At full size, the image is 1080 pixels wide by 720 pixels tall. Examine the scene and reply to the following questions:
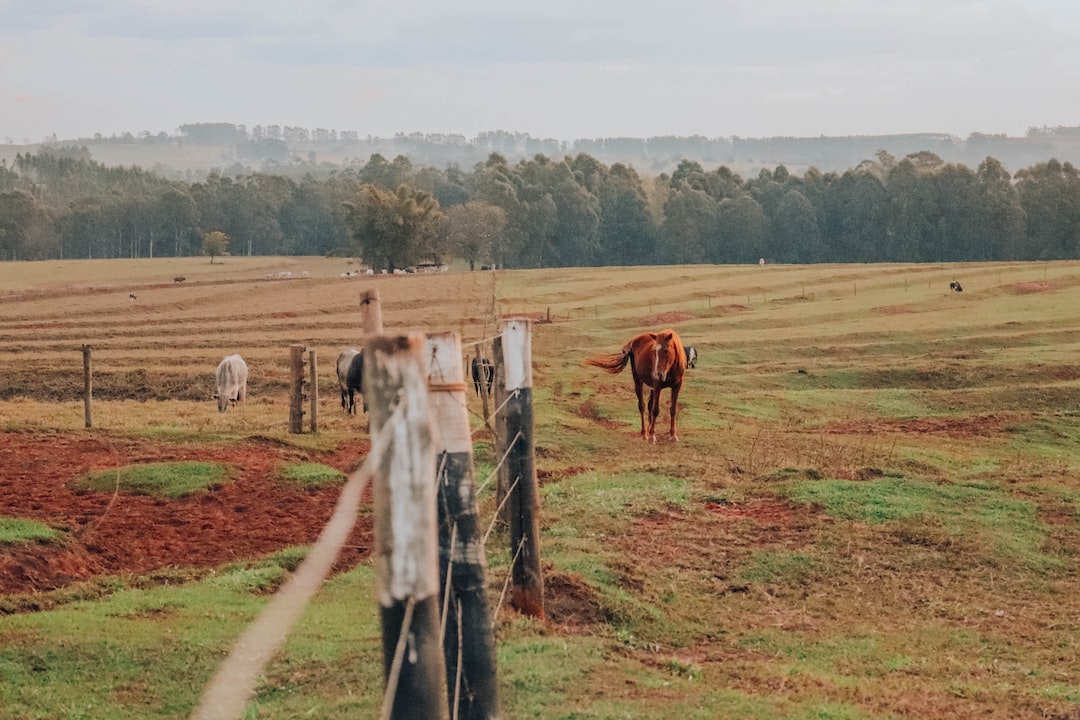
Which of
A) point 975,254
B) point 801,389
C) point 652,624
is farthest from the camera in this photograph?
point 975,254

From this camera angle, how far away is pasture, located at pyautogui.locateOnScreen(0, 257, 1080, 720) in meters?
7.44

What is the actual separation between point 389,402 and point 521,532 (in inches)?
175

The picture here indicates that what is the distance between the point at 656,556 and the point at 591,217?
9957 centimetres

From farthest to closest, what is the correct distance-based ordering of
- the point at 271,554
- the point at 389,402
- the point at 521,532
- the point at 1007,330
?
the point at 1007,330, the point at 271,554, the point at 521,532, the point at 389,402

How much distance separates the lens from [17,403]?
2731 centimetres

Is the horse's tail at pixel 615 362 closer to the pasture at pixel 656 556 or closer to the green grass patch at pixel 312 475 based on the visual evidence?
the pasture at pixel 656 556

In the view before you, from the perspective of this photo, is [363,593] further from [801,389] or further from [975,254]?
[975,254]

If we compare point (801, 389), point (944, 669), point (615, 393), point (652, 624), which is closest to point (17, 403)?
point (615, 393)

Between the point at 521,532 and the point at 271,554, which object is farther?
the point at 271,554

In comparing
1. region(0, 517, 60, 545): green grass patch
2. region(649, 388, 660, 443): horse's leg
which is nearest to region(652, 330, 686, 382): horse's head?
region(649, 388, 660, 443): horse's leg

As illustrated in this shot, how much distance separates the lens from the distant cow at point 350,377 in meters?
24.7

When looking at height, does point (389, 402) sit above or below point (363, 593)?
above

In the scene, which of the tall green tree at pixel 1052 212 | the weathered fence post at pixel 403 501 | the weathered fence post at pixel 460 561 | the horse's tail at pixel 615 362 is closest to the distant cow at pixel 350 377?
the horse's tail at pixel 615 362

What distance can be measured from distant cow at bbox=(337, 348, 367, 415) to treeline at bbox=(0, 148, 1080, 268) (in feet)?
195
